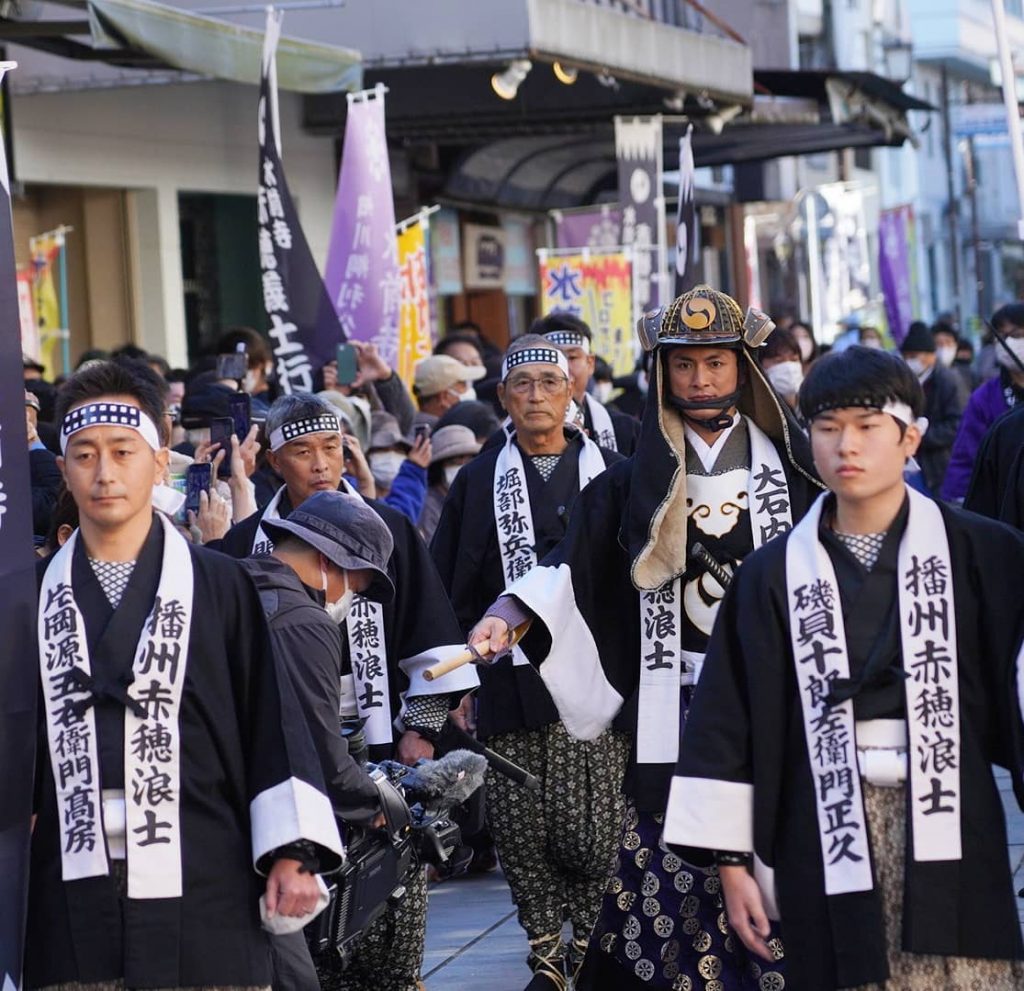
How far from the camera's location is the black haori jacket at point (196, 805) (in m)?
4.16

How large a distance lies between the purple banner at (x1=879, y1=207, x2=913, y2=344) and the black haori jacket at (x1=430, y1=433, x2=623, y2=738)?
15.0 metres

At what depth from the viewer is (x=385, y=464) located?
373 inches

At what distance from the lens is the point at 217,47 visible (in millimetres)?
11281

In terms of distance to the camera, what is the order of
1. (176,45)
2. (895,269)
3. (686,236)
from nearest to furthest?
(686,236)
(176,45)
(895,269)

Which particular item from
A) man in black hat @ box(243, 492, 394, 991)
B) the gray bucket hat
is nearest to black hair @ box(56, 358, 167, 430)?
man in black hat @ box(243, 492, 394, 991)

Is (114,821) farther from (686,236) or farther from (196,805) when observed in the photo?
(686,236)

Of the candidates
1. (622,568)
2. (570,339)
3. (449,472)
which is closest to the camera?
(622,568)

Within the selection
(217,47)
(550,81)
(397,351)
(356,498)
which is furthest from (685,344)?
(550,81)

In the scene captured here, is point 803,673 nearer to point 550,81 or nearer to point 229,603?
point 229,603

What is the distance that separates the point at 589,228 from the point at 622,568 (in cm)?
1152

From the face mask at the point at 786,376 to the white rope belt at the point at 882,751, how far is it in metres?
6.48

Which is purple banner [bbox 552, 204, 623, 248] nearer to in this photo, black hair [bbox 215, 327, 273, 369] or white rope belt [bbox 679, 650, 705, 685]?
black hair [bbox 215, 327, 273, 369]

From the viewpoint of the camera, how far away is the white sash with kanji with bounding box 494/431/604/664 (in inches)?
281

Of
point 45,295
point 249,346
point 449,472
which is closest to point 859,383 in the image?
point 449,472
